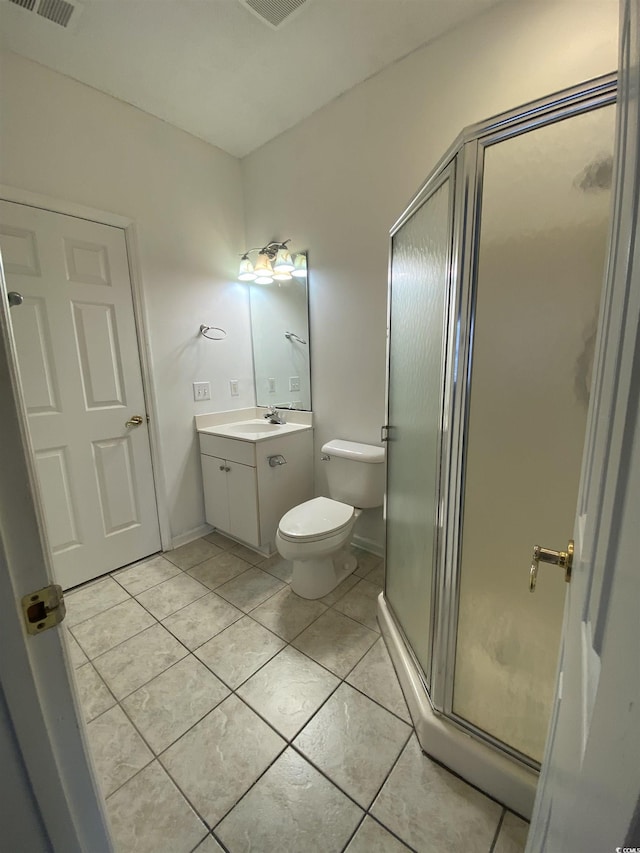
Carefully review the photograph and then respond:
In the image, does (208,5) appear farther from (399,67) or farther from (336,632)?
(336,632)

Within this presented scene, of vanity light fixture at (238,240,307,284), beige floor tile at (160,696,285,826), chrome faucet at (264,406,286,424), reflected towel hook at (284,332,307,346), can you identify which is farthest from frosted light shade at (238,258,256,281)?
beige floor tile at (160,696,285,826)

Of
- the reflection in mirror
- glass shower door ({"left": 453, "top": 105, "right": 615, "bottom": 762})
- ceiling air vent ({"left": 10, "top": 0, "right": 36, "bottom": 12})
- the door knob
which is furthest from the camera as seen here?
the reflection in mirror

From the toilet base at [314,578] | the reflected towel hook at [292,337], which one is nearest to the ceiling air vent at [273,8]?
the reflected towel hook at [292,337]

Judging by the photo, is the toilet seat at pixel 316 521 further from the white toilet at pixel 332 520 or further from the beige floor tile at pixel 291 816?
the beige floor tile at pixel 291 816

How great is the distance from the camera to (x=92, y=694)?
4.21 ft

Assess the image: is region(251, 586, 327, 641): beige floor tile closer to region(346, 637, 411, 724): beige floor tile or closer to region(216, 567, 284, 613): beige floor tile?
region(216, 567, 284, 613): beige floor tile

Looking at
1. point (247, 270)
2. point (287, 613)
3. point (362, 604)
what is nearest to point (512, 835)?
point (362, 604)

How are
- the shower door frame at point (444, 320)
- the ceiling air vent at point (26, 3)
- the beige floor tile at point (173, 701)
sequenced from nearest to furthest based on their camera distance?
the shower door frame at point (444, 320) < the beige floor tile at point (173, 701) < the ceiling air vent at point (26, 3)

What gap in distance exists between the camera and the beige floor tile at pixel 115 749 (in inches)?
40.4

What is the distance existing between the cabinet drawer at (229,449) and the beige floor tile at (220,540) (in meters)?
0.62

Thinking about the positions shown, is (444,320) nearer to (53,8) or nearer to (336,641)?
(336,641)

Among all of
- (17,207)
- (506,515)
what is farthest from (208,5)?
(506,515)

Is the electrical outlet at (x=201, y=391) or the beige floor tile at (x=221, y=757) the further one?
the electrical outlet at (x=201, y=391)

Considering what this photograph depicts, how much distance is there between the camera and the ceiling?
136 cm
